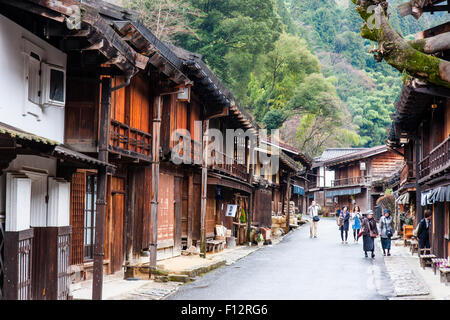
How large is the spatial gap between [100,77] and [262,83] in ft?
163

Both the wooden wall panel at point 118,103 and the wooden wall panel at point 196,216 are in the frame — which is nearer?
the wooden wall panel at point 118,103

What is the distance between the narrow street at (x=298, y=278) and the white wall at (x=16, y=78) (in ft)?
17.7

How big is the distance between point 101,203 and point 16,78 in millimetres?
3296

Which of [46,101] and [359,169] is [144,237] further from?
[359,169]

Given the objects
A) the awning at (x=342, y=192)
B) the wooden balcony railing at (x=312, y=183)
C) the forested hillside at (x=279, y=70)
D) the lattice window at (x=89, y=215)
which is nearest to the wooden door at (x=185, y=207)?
the lattice window at (x=89, y=215)

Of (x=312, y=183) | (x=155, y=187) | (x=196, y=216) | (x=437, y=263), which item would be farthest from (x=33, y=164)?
(x=312, y=183)

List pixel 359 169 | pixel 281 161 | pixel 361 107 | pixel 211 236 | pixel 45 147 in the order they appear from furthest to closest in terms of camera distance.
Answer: pixel 361 107 < pixel 359 169 < pixel 281 161 < pixel 211 236 < pixel 45 147

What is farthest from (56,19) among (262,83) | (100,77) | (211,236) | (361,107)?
(361,107)

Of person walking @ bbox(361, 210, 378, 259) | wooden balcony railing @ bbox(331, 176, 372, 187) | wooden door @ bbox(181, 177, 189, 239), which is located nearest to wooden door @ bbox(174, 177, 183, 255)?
wooden door @ bbox(181, 177, 189, 239)

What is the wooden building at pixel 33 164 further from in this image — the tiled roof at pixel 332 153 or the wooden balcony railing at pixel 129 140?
the tiled roof at pixel 332 153

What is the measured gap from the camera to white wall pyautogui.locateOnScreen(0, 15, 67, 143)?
9406 millimetres

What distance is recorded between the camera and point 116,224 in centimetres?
1686

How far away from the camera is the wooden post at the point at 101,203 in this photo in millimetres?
11797

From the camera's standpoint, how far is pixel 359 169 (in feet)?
225
